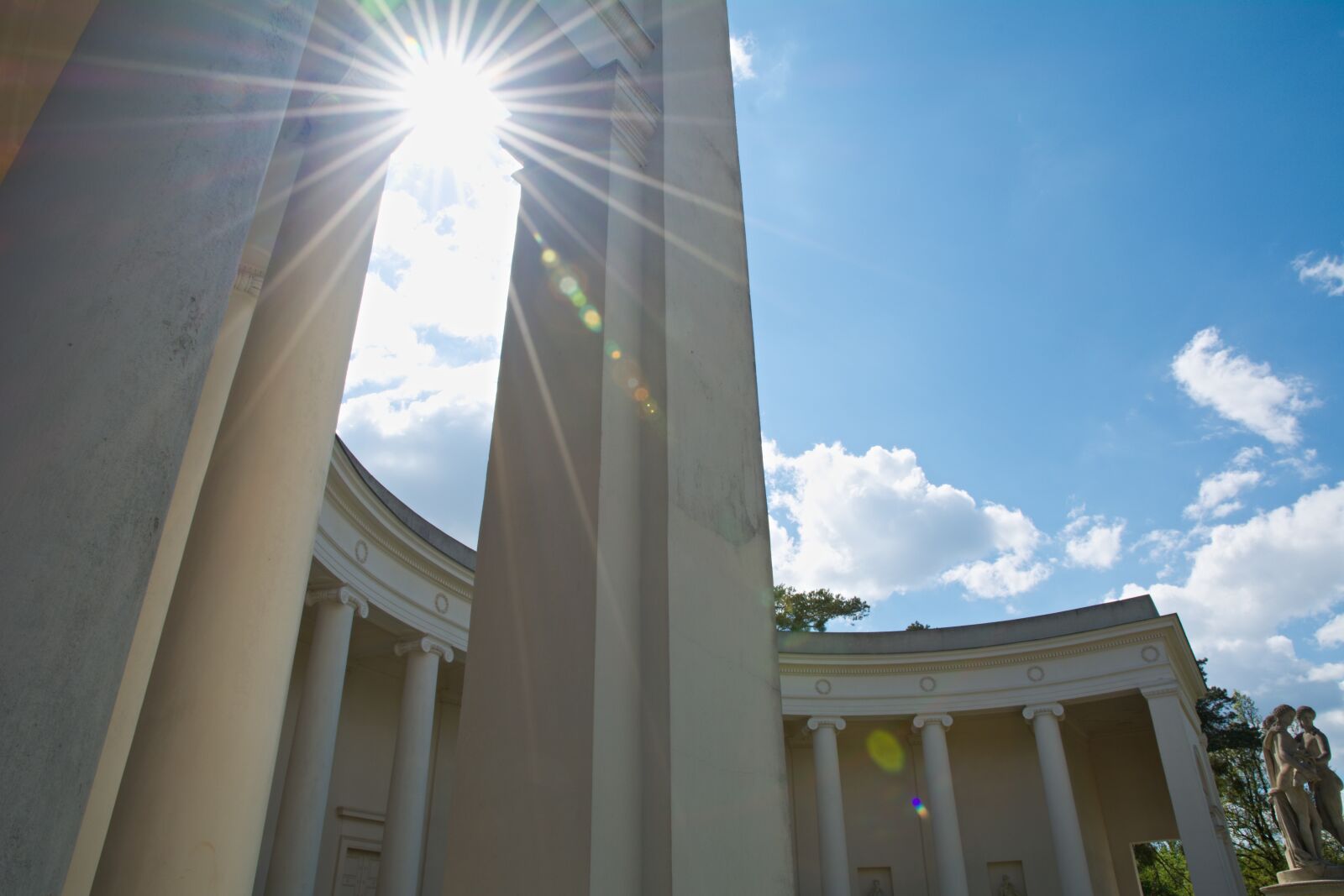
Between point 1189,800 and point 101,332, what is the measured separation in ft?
171

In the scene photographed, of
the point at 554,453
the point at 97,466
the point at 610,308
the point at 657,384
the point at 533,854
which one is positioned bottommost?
the point at 533,854

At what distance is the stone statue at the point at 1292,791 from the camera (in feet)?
118

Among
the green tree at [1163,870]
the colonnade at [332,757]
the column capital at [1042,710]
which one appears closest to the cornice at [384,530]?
the colonnade at [332,757]

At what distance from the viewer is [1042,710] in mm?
47938

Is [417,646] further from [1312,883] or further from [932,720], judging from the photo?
[1312,883]

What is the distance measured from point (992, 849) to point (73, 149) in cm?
5932

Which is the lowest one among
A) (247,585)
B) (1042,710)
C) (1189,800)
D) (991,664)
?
(247,585)

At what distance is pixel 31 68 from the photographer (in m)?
10.3

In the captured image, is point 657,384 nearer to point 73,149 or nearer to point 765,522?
point 765,522

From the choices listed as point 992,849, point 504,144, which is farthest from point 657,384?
point 992,849

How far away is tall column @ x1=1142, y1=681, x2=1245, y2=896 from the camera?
4131 centimetres

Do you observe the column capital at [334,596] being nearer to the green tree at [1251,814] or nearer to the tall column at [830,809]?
the tall column at [830,809]

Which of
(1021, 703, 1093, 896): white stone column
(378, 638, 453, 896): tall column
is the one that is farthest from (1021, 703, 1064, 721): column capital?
(378, 638, 453, 896): tall column

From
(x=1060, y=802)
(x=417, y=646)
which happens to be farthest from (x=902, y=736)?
(x=417, y=646)
